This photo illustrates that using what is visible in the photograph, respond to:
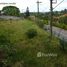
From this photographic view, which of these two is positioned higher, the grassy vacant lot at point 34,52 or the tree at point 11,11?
the tree at point 11,11

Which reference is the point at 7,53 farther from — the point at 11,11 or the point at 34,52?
the point at 11,11

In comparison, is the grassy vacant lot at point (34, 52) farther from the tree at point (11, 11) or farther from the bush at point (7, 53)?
the tree at point (11, 11)

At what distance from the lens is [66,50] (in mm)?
20641

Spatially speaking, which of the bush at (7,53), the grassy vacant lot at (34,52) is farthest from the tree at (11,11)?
the bush at (7,53)

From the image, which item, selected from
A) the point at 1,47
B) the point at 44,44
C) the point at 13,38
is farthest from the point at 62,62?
the point at 13,38

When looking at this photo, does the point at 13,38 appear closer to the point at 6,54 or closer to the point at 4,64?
the point at 6,54

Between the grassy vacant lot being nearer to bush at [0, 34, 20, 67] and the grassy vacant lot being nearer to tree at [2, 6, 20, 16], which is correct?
bush at [0, 34, 20, 67]

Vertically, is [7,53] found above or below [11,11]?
below

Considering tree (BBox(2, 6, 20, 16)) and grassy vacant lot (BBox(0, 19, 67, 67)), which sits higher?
tree (BBox(2, 6, 20, 16))

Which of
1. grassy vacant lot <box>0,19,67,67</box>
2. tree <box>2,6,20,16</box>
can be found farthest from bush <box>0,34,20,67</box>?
tree <box>2,6,20,16</box>

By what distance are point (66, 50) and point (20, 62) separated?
4076mm

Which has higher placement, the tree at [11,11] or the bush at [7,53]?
the tree at [11,11]

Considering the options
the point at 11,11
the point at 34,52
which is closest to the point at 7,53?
the point at 34,52

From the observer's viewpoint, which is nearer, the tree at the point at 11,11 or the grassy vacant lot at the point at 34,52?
the grassy vacant lot at the point at 34,52
